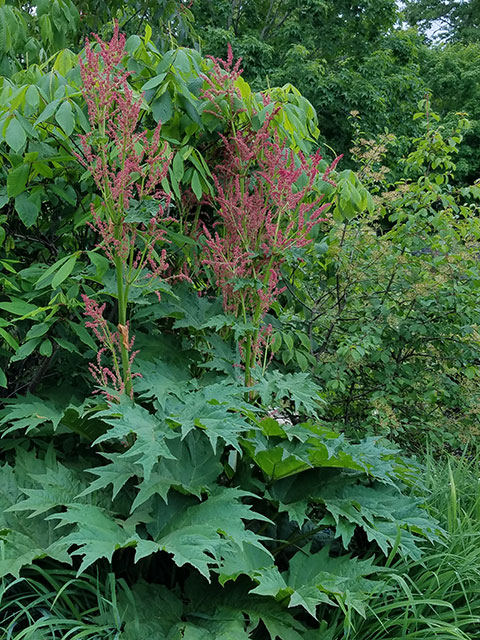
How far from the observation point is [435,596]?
223 cm

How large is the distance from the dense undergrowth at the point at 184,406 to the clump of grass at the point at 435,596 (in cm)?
1

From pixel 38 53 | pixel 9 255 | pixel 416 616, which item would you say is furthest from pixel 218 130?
pixel 416 616

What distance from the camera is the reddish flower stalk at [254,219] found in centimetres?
→ 244

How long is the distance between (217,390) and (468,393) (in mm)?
2190

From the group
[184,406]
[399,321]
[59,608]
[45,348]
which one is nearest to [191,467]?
[184,406]

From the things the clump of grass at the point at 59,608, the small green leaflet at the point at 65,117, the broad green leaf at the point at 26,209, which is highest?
the small green leaflet at the point at 65,117

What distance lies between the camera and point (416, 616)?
210cm

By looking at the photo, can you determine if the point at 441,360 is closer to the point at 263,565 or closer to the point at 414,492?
the point at 414,492

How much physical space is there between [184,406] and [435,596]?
1.21m

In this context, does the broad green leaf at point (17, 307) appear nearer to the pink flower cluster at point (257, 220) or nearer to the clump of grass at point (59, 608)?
the pink flower cluster at point (257, 220)

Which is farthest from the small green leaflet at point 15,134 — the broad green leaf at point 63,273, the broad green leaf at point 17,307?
the broad green leaf at point 17,307

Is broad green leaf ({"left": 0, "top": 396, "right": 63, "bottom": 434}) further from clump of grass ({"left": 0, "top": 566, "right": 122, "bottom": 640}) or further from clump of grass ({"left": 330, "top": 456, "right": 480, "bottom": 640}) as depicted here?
clump of grass ({"left": 330, "top": 456, "right": 480, "bottom": 640})

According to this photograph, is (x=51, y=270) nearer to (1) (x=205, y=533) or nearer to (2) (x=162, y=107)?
(2) (x=162, y=107)

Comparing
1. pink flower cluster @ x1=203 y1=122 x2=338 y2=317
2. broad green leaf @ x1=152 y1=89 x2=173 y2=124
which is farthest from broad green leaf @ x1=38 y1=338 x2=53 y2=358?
broad green leaf @ x1=152 y1=89 x2=173 y2=124
